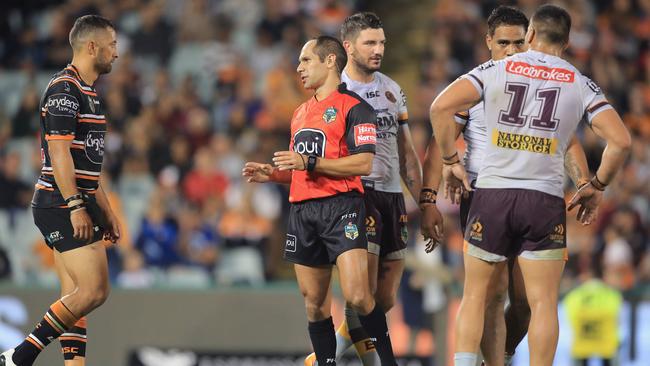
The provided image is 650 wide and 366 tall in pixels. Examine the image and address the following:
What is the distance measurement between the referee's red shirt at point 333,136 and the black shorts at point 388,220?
0.45m

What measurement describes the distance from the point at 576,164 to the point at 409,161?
4.42 ft

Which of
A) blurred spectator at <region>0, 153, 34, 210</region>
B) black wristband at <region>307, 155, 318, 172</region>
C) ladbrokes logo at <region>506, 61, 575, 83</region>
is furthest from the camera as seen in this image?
blurred spectator at <region>0, 153, 34, 210</region>

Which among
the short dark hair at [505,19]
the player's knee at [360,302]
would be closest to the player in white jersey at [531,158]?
the player's knee at [360,302]

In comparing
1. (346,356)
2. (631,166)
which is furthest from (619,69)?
(346,356)

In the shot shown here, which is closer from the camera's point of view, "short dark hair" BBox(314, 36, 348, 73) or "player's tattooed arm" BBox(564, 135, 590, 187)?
"short dark hair" BBox(314, 36, 348, 73)

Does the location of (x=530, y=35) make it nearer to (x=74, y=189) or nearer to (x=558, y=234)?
(x=558, y=234)

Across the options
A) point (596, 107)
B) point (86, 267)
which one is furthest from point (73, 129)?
point (596, 107)

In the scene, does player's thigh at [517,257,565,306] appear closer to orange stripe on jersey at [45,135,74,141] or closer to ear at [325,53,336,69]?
ear at [325,53,336,69]

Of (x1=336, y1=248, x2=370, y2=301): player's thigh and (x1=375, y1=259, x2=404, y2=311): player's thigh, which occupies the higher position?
(x1=336, y1=248, x2=370, y2=301): player's thigh

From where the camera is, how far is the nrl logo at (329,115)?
780 centimetres

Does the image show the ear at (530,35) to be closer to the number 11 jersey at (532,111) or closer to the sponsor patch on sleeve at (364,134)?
the number 11 jersey at (532,111)

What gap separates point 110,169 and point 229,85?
2605 millimetres

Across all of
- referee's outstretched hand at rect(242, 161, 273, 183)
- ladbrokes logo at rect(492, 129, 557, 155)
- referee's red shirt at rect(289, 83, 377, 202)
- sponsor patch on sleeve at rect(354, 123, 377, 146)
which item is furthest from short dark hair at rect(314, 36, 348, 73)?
ladbrokes logo at rect(492, 129, 557, 155)

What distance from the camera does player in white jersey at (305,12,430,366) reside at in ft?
26.9
